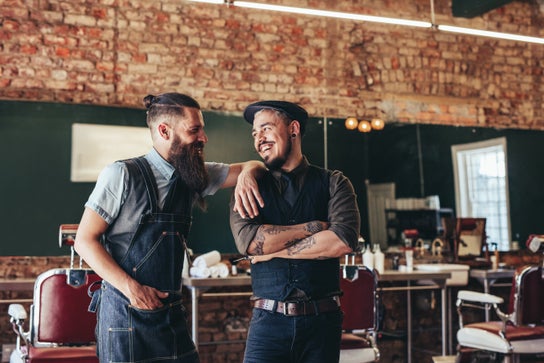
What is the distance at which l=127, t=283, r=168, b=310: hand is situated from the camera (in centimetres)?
214

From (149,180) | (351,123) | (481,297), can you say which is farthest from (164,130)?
(351,123)

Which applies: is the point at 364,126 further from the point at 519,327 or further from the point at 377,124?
the point at 519,327

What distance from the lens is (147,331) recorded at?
7.18ft

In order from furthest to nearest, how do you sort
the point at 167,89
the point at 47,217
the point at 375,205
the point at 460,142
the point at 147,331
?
the point at 460,142 < the point at 375,205 < the point at 167,89 < the point at 47,217 < the point at 147,331

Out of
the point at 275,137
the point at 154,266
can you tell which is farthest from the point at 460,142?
the point at 154,266

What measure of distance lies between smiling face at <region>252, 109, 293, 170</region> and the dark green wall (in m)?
3.27

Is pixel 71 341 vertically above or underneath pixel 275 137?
underneath

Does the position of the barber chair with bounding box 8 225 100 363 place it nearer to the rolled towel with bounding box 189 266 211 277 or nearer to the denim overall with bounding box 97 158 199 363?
the denim overall with bounding box 97 158 199 363

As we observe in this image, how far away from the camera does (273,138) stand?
2574 millimetres

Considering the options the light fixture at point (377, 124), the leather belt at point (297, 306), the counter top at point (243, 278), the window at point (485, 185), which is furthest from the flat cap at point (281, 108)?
the window at point (485, 185)

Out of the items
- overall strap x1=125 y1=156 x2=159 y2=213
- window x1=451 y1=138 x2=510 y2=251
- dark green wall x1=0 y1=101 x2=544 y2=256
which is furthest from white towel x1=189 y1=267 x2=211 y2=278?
window x1=451 y1=138 x2=510 y2=251

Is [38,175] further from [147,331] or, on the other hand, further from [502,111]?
[502,111]

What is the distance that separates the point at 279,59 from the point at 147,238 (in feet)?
14.1

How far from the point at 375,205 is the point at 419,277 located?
1.02 meters
